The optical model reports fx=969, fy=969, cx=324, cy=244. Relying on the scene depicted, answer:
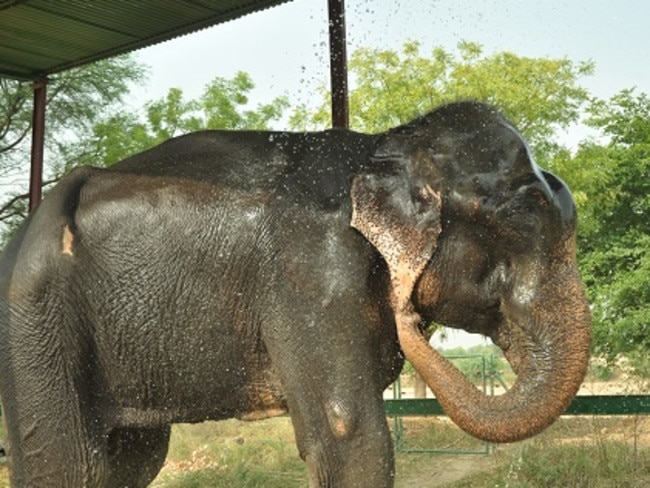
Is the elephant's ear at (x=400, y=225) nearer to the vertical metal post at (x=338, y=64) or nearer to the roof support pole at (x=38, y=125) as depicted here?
the vertical metal post at (x=338, y=64)

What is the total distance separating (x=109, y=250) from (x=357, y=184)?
93 centimetres

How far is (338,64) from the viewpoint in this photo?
5.31m

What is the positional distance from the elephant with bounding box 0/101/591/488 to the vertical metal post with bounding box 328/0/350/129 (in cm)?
170

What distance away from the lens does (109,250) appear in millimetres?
3486

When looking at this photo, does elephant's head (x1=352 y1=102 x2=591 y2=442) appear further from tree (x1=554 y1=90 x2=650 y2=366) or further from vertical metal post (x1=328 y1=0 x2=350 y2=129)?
tree (x1=554 y1=90 x2=650 y2=366)

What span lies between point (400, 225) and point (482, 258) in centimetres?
31

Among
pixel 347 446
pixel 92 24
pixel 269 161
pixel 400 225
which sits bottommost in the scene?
pixel 347 446

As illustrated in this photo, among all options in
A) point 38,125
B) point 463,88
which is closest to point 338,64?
point 38,125

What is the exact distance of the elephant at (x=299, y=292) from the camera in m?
3.16

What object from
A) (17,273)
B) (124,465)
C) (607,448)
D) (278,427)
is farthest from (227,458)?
(17,273)

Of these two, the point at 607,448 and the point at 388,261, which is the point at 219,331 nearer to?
the point at 388,261

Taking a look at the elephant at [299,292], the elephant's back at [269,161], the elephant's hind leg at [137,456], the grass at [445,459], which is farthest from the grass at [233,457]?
the elephant's back at [269,161]

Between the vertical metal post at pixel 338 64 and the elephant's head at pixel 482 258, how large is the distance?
1.88 metres

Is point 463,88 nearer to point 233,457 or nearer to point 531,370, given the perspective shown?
point 233,457
